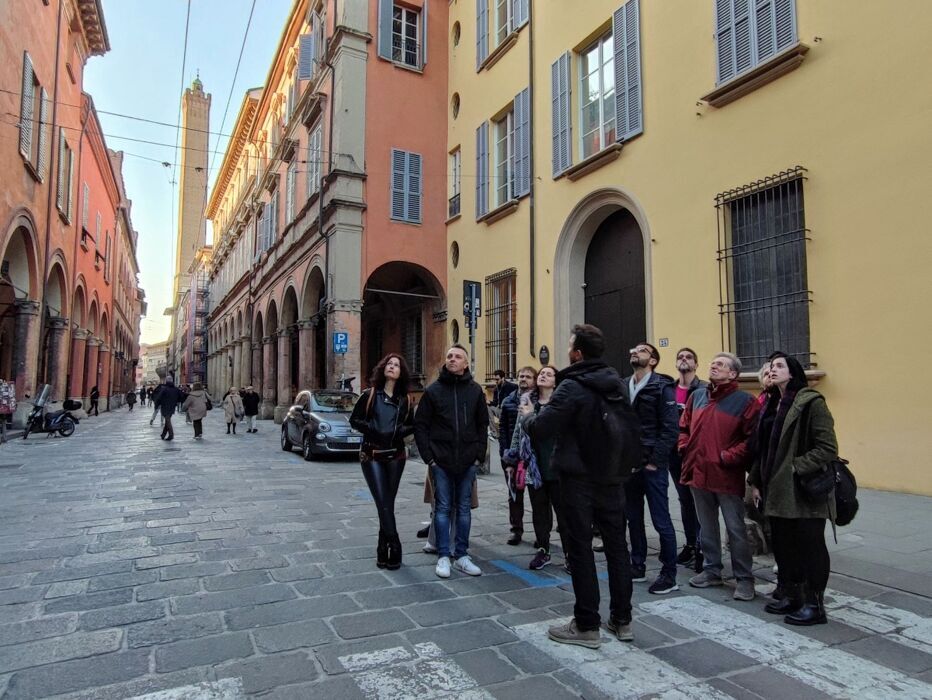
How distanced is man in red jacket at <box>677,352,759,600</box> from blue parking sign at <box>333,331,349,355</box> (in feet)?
45.6

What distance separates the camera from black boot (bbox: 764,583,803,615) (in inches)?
151

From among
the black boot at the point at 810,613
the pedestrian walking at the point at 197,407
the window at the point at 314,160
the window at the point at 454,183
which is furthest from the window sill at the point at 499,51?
the black boot at the point at 810,613

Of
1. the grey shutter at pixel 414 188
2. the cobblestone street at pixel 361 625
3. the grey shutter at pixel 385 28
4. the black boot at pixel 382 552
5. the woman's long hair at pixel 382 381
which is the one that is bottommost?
the cobblestone street at pixel 361 625

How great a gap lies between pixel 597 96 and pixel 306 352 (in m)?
13.3

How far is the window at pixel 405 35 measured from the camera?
1986 cm

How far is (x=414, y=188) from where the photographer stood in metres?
19.3

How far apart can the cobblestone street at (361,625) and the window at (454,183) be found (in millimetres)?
14064

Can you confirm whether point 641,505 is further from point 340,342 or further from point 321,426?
point 340,342

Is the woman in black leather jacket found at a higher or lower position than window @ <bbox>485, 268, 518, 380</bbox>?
lower

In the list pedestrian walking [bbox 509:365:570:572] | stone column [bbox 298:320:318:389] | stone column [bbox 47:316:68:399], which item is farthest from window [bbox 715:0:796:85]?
stone column [bbox 47:316:68:399]

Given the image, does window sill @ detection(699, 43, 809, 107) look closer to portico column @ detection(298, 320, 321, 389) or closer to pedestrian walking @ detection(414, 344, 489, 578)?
pedestrian walking @ detection(414, 344, 489, 578)

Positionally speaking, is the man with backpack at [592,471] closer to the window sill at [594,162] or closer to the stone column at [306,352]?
the window sill at [594,162]

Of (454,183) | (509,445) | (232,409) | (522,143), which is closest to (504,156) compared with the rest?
(522,143)

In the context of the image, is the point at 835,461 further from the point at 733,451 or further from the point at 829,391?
the point at 829,391
